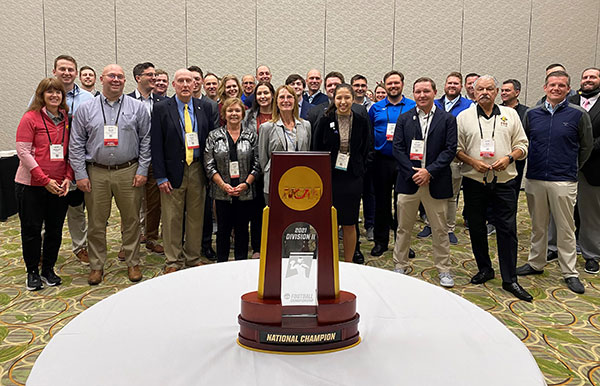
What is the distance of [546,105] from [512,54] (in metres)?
4.79

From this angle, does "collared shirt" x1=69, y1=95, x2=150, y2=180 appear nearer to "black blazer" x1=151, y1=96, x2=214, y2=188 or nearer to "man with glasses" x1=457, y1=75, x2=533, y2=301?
"black blazer" x1=151, y1=96, x2=214, y2=188

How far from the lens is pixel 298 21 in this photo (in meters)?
7.36

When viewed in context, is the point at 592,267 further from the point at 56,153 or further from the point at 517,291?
the point at 56,153

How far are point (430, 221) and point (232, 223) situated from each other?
1600 millimetres

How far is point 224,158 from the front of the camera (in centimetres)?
359

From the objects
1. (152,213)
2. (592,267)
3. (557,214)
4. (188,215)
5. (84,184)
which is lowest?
(592,267)

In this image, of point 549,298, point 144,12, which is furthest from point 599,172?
point 144,12

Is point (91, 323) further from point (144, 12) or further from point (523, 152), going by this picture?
point (144, 12)

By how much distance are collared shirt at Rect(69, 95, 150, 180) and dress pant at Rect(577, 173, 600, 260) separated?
375 centimetres

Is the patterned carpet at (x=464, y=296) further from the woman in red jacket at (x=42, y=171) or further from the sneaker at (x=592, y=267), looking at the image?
the woman in red jacket at (x=42, y=171)

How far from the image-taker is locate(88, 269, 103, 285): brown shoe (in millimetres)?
3516

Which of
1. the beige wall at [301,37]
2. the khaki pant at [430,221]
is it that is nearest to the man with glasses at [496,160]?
the khaki pant at [430,221]

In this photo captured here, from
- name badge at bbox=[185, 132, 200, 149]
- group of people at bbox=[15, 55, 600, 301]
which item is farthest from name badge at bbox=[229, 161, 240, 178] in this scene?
name badge at bbox=[185, 132, 200, 149]

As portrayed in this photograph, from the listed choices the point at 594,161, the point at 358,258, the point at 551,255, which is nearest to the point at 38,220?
the point at 358,258
